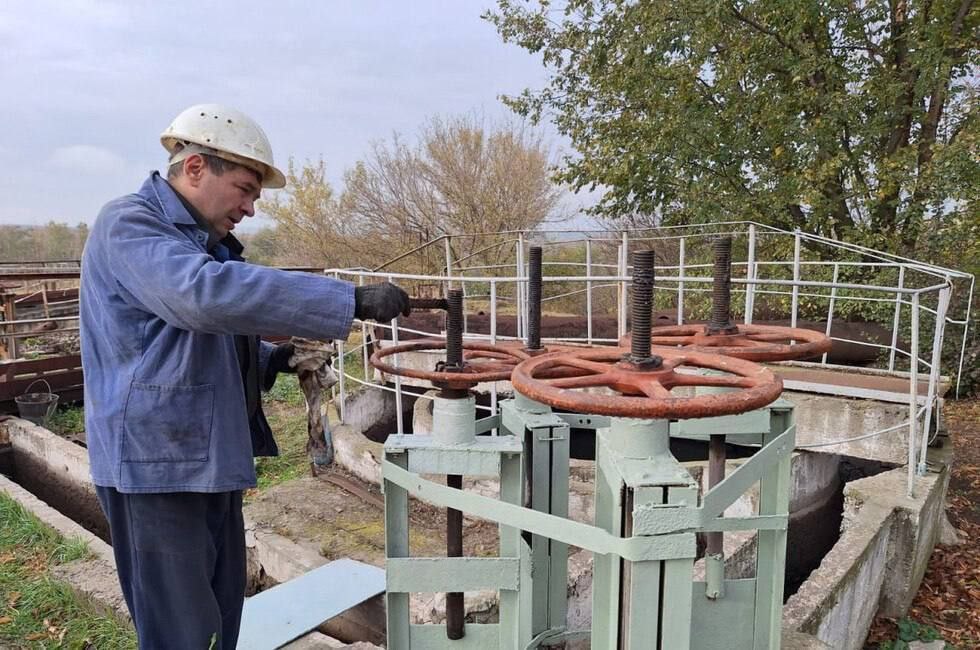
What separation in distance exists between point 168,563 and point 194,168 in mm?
1185

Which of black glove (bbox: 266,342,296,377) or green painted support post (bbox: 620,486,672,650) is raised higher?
black glove (bbox: 266,342,296,377)

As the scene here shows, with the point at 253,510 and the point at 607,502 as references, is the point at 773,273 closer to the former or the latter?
the point at 253,510

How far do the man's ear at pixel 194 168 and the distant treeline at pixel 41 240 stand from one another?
98.7 feet

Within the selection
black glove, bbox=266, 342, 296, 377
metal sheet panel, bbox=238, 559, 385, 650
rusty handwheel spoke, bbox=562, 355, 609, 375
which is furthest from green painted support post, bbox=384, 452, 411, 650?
metal sheet panel, bbox=238, 559, 385, 650

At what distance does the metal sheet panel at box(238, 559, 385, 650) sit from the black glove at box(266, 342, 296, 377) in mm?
1257

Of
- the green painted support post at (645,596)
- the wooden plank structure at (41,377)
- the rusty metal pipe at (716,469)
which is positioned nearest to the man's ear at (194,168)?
the green painted support post at (645,596)

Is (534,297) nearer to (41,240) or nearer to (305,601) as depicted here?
(305,601)

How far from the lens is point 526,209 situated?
16.6 m

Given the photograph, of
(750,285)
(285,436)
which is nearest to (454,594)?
(750,285)

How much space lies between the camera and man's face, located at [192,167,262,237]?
197 cm

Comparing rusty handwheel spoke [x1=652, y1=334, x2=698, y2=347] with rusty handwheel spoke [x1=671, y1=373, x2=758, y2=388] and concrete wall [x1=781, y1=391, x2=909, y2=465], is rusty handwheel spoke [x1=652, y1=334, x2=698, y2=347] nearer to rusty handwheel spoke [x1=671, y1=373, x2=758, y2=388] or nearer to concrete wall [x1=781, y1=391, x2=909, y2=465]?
rusty handwheel spoke [x1=671, y1=373, x2=758, y2=388]

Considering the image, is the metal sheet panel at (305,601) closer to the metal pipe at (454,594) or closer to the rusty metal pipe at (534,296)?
the metal pipe at (454,594)

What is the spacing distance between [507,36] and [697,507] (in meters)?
12.4

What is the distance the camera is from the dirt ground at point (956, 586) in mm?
3883
